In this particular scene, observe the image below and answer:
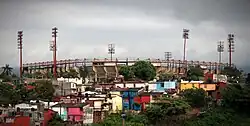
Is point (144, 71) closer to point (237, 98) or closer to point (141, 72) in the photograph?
point (141, 72)

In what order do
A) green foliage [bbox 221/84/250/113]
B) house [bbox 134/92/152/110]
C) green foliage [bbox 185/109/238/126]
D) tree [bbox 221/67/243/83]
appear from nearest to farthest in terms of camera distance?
green foliage [bbox 185/109/238/126] → green foliage [bbox 221/84/250/113] → house [bbox 134/92/152/110] → tree [bbox 221/67/243/83]

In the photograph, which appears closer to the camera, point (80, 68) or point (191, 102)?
point (191, 102)

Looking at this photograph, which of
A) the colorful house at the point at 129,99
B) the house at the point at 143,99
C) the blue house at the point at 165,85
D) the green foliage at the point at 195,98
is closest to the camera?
the house at the point at 143,99

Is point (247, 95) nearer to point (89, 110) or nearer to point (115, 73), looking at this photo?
point (89, 110)

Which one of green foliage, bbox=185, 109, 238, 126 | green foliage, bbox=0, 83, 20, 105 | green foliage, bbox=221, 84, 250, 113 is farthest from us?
green foliage, bbox=0, 83, 20, 105

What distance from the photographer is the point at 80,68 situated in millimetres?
16547

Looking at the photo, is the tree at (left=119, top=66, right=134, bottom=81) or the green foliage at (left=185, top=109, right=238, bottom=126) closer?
the green foliage at (left=185, top=109, right=238, bottom=126)

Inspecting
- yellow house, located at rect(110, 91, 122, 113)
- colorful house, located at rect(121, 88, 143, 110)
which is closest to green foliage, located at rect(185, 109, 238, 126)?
colorful house, located at rect(121, 88, 143, 110)

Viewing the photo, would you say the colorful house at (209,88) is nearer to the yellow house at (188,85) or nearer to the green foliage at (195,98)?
the yellow house at (188,85)

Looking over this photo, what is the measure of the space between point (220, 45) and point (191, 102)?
654cm

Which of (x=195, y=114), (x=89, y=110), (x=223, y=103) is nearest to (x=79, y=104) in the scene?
(x=89, y=110)

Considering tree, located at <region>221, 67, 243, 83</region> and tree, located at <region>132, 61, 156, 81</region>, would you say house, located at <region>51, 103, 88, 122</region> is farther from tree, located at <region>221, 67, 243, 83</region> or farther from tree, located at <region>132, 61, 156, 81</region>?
tree, located at <region>221, 67, 243, 83</region>

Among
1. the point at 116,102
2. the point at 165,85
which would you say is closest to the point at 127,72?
the point at 165,85

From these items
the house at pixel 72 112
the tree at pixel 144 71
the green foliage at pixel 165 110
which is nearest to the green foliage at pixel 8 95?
the house at pixel 72 112
